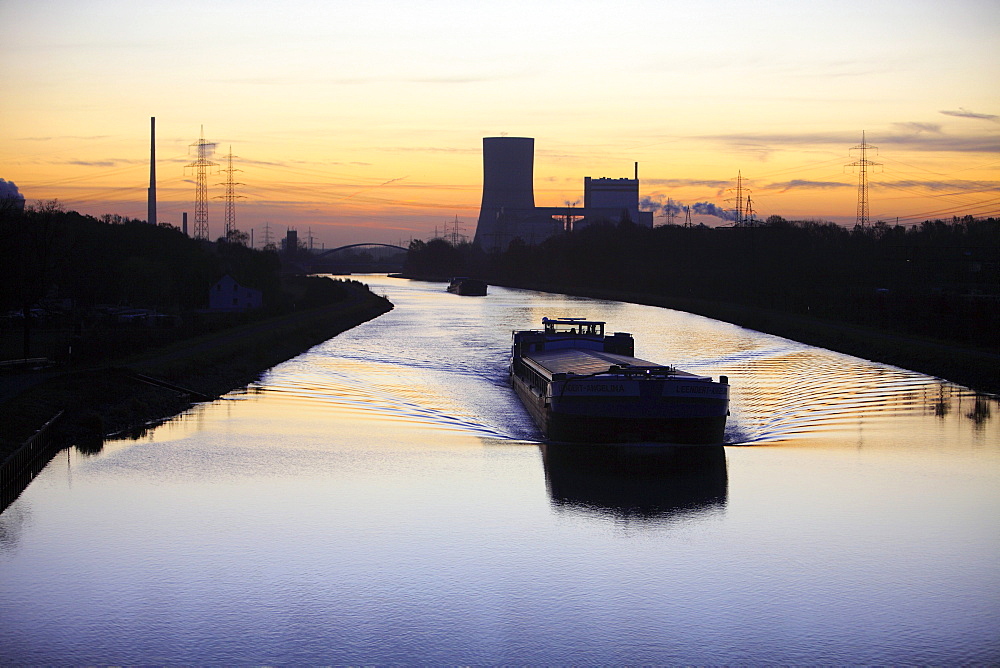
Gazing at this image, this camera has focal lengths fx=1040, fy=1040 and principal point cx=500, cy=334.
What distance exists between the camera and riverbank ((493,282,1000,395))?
39.9m

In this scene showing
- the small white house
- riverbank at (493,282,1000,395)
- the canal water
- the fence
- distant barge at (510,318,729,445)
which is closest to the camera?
the canal water

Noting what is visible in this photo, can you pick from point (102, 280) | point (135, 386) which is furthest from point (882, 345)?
point (102, 280)

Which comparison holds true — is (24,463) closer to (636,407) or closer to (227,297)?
(636,407)

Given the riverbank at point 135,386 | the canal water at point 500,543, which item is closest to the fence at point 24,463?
the riverbank at point 135,386

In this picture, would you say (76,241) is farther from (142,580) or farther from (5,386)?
(142,580)

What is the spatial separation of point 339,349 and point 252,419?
2517 cm

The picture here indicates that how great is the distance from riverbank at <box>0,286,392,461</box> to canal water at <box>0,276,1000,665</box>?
1.30 meters

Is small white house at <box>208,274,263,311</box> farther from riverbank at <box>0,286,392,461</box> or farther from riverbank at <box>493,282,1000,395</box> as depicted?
riverbank at <box>0,286,392,461</box>

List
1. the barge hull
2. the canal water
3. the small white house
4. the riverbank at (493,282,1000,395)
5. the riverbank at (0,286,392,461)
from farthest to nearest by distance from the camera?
the small white house, the riverbank at (493,282,1000,395), the riverbank at (0,286,392,461), the barge hull, the canal water

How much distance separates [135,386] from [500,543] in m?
19.5

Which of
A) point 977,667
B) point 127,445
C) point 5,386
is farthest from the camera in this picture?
point 5,386

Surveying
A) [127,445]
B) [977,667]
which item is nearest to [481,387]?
[127,445]

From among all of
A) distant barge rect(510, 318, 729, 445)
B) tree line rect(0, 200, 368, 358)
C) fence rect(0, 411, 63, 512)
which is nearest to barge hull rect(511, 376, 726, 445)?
distant barge rect(510, 318, 729, 445)

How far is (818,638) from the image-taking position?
1338 cm
